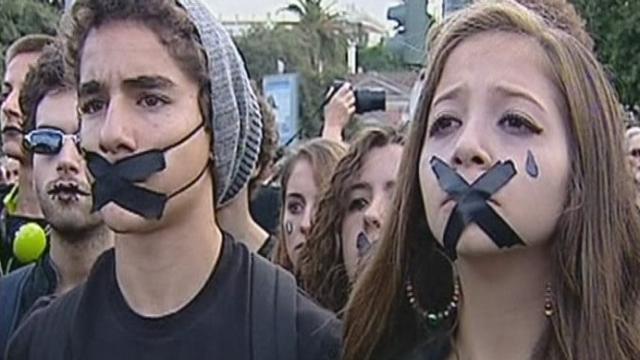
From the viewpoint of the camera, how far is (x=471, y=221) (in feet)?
8.18

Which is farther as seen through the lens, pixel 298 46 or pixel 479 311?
pixel 298 46

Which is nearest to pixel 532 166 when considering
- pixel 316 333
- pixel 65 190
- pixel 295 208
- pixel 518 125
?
pixel 518 125

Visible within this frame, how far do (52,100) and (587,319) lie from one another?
228 cm

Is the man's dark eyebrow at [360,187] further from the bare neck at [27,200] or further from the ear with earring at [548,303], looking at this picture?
the ear with earring at [548,303]

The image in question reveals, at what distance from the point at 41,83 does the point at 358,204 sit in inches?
44.6

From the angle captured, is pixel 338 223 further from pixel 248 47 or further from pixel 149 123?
pixel 248 47

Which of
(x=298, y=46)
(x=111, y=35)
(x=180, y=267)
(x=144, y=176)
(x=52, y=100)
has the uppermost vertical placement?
(x=111, y=35)

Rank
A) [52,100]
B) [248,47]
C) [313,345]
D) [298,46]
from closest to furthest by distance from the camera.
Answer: [313,345] < [52,100] < [248,47] < [298,46]

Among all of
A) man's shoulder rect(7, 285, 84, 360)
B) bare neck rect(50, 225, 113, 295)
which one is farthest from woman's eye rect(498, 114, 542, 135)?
bare neck rect(50, 225, 113, 295)

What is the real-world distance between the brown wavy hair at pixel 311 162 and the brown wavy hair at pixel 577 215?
2503mm

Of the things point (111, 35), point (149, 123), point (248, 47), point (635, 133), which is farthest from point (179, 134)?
point (248, 47)

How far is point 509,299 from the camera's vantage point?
256 centimetres

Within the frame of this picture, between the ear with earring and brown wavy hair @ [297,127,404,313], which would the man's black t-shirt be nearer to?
the ear with earring

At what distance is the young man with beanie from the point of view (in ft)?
9.01
